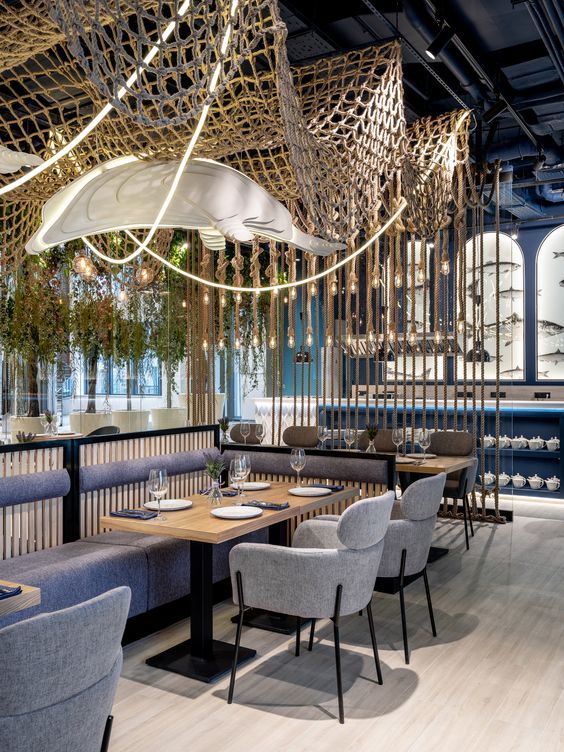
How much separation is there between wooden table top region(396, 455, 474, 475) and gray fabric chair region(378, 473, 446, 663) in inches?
62.9

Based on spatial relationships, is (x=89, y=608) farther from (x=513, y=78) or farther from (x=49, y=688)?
(x=513, y=78)

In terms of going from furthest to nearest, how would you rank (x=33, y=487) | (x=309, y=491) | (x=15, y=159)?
(x=309, y=491) < (x=33, y=487) < (x=15, y=159)

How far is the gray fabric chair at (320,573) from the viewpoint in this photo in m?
2.88

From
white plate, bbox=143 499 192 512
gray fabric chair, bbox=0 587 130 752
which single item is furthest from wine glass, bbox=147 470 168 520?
gray fabric chair, bbox=0 587 130 752

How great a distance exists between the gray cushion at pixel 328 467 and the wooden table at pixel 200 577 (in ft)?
3.44

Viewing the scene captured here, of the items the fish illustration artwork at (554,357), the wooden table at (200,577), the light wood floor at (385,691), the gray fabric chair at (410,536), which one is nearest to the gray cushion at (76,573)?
the wooden table at (200,577)

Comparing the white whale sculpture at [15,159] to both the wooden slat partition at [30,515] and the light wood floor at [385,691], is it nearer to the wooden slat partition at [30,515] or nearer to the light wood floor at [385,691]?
the light wood floor at [385,691]

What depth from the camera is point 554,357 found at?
1064 centimetres

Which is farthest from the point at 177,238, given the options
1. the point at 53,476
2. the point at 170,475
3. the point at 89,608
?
the point at 89,608

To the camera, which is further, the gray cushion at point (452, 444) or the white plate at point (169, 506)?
the gray cushion at point (452, 444)

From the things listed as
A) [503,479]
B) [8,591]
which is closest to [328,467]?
[503,479]

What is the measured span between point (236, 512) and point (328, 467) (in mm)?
1439

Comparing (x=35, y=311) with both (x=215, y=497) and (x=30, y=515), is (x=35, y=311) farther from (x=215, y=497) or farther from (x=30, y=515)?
(x=215, y=497)

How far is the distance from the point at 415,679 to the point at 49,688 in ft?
7.16
